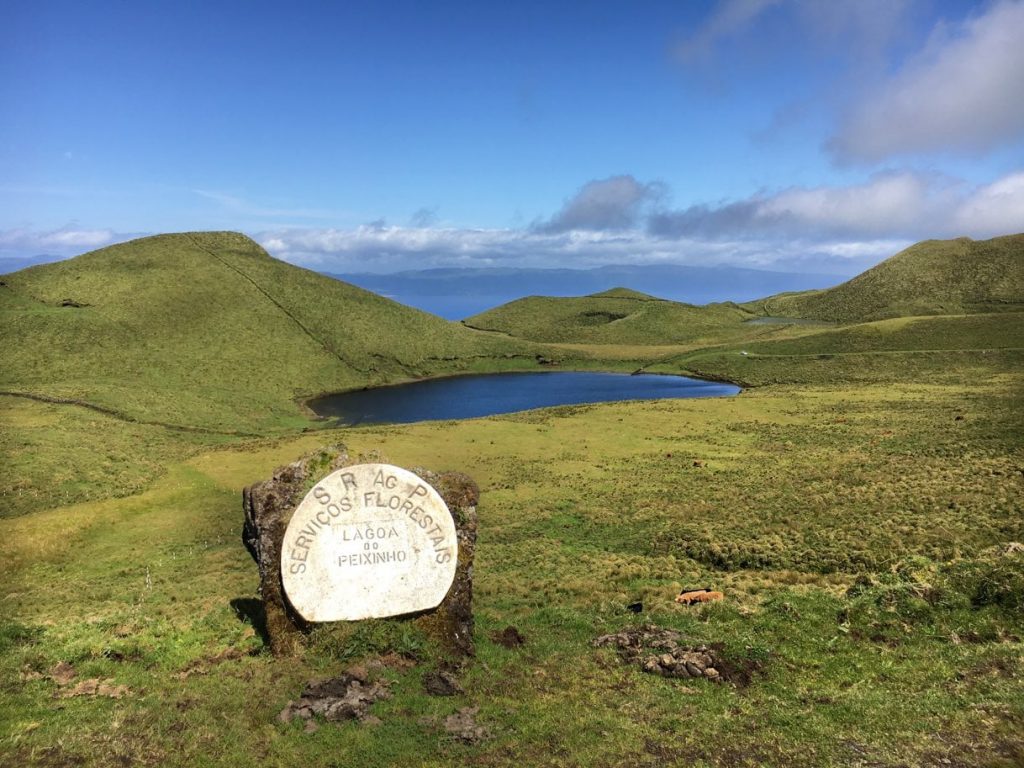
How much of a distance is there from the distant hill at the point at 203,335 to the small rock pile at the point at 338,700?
62.3 metres

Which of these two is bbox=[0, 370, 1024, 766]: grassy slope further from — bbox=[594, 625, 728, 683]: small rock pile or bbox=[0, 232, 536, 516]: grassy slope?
bbox=[0, 232, 536, 516]: grassy slope

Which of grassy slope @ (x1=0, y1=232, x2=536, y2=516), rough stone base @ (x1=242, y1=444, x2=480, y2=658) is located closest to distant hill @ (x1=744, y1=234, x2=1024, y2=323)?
grassy slope @ (x1=0, y1=232, x2=536, y2=516)

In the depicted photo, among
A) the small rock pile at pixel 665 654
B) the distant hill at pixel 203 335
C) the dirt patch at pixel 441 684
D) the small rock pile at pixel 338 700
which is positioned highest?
the distant hill at pixel 203 335

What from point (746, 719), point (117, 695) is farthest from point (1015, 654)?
point (117, 695)

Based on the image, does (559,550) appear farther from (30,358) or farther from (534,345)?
(534,345)

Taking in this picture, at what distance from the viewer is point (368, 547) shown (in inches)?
581

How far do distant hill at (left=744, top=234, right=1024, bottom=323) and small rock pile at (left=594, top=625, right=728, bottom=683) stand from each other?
170056 mm

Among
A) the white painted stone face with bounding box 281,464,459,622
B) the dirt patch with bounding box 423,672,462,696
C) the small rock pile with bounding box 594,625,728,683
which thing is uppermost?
the white painted stone face with bounding box 281,464,459,622

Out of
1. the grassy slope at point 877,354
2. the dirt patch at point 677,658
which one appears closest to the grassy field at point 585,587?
the dirt patch at point 677,658

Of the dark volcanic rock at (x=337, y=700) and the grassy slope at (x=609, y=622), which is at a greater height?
the dark volcanic rock at (x=337, y=700)

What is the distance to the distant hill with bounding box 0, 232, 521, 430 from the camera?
80188 millimetres

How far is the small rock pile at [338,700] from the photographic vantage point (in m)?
11.7

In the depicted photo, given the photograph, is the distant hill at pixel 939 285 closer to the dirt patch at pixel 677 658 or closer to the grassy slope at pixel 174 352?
the grassy slope at pixel 174 352

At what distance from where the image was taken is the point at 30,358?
84.9 m
